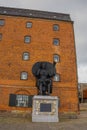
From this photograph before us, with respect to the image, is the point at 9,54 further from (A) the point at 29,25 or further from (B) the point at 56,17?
(B) the point at 56,17

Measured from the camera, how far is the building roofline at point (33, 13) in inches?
1148

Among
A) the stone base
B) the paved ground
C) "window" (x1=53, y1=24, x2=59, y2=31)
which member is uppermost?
"window" (x1=53, y1=24, x2=59, y2=31)

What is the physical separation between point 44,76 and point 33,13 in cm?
1402

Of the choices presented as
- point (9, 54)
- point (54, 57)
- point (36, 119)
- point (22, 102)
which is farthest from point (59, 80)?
point (36, 119)

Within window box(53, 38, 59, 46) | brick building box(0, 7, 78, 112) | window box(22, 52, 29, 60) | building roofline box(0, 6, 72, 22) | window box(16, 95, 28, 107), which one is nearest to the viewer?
window box(16, 95, 28, 107)

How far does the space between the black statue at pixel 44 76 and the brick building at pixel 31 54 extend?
5633 mm

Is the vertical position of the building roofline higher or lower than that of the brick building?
higher

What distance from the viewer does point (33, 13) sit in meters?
30.3

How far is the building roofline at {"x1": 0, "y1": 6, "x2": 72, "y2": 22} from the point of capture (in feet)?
95.7

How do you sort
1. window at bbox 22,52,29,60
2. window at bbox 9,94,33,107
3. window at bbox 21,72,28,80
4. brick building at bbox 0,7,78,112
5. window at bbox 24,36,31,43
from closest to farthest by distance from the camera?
window at bbox 9,94,33,107 → brick building at bbox 0,7,78,112 → window at bbox 21,72,28,80 → window at bbox 22,52,29,60 → window at bbox 24,36,31,43

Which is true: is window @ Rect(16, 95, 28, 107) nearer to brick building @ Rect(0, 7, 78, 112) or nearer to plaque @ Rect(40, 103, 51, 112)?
brick building @ Rect(0, 7, 78, 112)

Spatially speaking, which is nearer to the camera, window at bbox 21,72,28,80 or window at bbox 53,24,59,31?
window at bbox 21,72,28,80

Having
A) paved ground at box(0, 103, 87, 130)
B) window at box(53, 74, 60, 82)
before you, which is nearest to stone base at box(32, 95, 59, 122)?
paved ground at box(0, 103, 87, 130)

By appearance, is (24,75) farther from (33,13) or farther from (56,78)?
(33,13)
